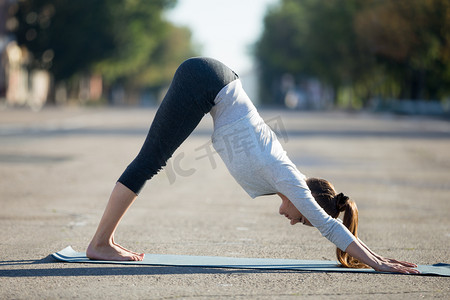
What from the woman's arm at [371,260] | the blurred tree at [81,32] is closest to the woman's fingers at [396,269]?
the woman's arm at [371,260]

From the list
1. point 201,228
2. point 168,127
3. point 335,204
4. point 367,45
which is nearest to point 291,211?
point 335,204

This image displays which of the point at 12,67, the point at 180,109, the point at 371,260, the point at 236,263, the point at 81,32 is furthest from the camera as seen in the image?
the point at 12,67

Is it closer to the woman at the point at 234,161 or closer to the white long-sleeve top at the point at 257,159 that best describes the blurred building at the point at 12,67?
the woman at the point at 234,161

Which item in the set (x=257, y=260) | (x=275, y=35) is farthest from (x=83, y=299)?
(x=275, y=35)

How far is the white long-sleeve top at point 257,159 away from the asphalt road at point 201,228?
34 cm

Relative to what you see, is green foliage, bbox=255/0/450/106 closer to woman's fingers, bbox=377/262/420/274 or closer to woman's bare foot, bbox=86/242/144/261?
woman's fingers, bbox=377/262/420/274

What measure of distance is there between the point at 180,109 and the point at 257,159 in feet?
1.87

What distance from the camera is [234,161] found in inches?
191

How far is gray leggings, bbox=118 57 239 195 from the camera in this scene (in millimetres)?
4863

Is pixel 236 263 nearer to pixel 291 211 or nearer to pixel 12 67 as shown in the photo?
pixel 291 211

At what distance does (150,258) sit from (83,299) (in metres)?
1.23

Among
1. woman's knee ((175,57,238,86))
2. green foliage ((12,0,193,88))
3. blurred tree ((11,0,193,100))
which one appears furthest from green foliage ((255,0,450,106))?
woman's knee ((175,57,238,86))

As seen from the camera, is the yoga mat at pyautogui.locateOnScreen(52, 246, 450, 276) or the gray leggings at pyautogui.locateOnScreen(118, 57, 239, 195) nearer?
the gray leggings at pyautogui.locateOnScreen(118, 57, 239, 195)

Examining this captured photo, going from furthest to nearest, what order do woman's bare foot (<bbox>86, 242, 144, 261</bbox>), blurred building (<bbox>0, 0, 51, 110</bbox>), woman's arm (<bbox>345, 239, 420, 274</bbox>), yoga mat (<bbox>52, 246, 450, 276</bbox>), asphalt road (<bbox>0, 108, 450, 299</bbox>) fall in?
blurred building (<bbox>0, 0, 51, 110</bbox>)
woman's bare foot (<bbox>86, 242, 144, 261</bbox>)
yoga mat (<bbox>52, 246, 450, 276</bbox>)
woman's arm (<bbox>345, 239, 420, 274</bbox>)
asphalt road (<bbox>0, 108, 450, 299</bbox>)
